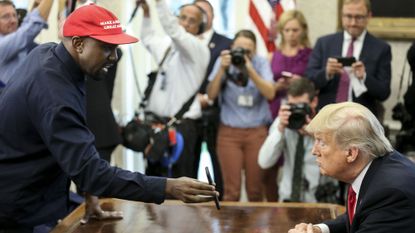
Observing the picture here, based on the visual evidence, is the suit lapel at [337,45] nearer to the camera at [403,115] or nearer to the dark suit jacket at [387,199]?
the camera at [403,115]

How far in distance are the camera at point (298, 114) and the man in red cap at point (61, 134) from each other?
204 centimetres

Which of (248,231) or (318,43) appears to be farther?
(318,43)

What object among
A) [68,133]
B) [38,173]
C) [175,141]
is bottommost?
[175,141]

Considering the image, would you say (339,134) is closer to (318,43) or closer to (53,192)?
(53,192)

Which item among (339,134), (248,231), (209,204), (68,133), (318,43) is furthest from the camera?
(318,43)

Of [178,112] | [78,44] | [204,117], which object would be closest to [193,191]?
[78,44]

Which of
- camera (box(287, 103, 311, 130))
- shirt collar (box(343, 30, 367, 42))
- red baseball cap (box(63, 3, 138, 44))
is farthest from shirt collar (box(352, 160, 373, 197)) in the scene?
shirt collar (box(343, 30, 367, 42))

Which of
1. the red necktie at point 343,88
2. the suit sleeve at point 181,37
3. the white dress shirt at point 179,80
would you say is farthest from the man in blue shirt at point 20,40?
the red necktie at point 343,88

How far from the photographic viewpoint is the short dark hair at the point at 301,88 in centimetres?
523

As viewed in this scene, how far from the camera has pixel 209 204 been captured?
3818 mm

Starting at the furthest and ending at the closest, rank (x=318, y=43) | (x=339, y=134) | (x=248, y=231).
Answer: (x=318, y=43) < (x=248, y=231) < (x=339, y=134)

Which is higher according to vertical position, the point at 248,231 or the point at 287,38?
the point at 287,38

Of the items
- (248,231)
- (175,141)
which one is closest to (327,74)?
(175,141)

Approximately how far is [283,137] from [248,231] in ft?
6.67
